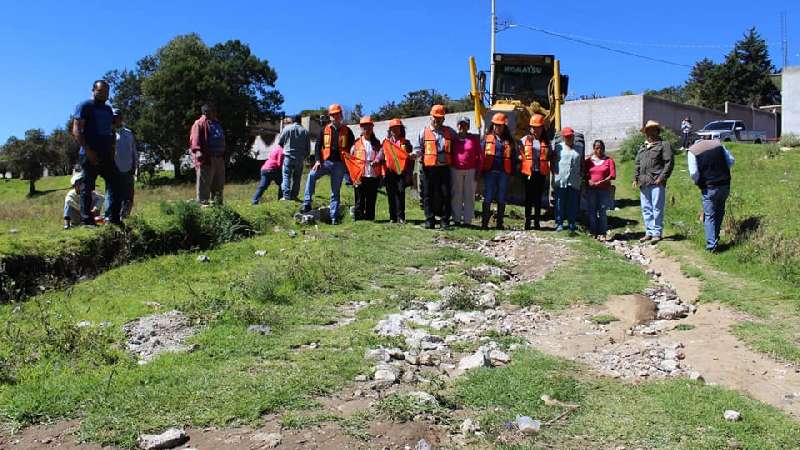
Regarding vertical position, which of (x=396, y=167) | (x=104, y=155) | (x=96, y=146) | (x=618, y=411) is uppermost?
(x=96, y=146)

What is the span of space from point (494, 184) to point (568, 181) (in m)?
1.22

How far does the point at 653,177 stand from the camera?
10.6 m

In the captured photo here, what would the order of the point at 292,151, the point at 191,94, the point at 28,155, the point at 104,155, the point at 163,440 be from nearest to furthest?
the point at 163,440 < the point at 104,155 < the point at 292,151 < the point at 191,94 < the point at 28,155

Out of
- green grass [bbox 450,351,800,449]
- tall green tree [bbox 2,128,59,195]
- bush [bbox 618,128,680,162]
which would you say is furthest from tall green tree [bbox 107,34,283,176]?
green grass [bbox 450,351,800,449]

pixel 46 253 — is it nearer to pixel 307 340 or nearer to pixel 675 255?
Answer: pixel 307 340

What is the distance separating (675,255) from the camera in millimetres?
9672

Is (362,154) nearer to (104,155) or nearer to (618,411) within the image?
(104,155)

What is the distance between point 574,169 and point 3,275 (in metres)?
8.19

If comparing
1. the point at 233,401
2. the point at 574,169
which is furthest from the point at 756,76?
the point at 233,401

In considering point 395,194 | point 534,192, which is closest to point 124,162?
point 395,194

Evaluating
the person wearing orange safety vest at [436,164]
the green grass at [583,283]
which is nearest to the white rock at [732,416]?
the green grass at [583,283]

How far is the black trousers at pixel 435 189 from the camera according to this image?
11.1 metres

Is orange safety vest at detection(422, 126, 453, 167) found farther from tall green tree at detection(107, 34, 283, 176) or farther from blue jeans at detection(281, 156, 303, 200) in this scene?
tall green tree at detection(107, 34, 283, 176)

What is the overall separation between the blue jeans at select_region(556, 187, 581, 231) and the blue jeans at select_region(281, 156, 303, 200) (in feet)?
14.8
